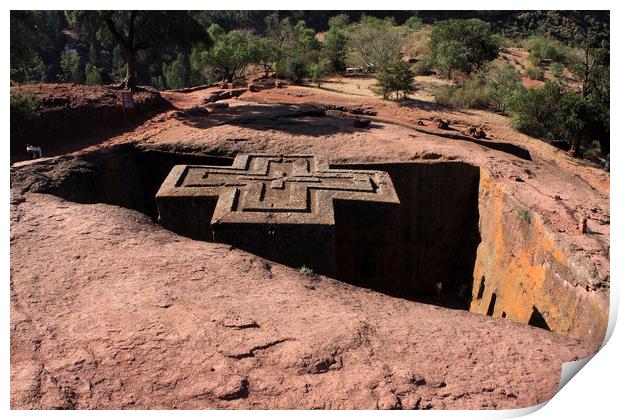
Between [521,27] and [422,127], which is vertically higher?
[521,27]

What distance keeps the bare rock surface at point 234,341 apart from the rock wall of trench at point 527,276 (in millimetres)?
1021

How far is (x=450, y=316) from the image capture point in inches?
172

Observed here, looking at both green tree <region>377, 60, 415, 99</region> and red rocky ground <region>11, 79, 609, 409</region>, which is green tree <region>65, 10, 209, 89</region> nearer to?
green tree <region>377, 60, 415, 99</region>

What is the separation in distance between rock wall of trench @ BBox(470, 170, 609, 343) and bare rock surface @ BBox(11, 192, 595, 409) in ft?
3.35

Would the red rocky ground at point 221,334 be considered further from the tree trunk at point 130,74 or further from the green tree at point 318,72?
the green tree at point 318,72

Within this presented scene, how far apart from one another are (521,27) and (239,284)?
38.7 meters

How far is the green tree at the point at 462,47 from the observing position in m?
20.4

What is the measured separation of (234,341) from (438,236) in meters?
6.33

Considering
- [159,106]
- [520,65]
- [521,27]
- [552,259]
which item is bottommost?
[552,259]

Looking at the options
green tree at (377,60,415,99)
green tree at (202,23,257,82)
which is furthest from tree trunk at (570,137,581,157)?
green tree at (202,23,257,82)

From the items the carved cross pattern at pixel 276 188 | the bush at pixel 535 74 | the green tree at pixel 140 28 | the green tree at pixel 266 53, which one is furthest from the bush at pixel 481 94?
the carved cross pattern at pixel 276 188

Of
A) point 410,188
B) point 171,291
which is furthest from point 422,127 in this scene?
point 171,291

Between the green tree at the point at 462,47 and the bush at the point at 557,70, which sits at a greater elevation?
the green tree at the point at 462,47

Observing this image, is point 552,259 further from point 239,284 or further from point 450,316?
point 239,284
